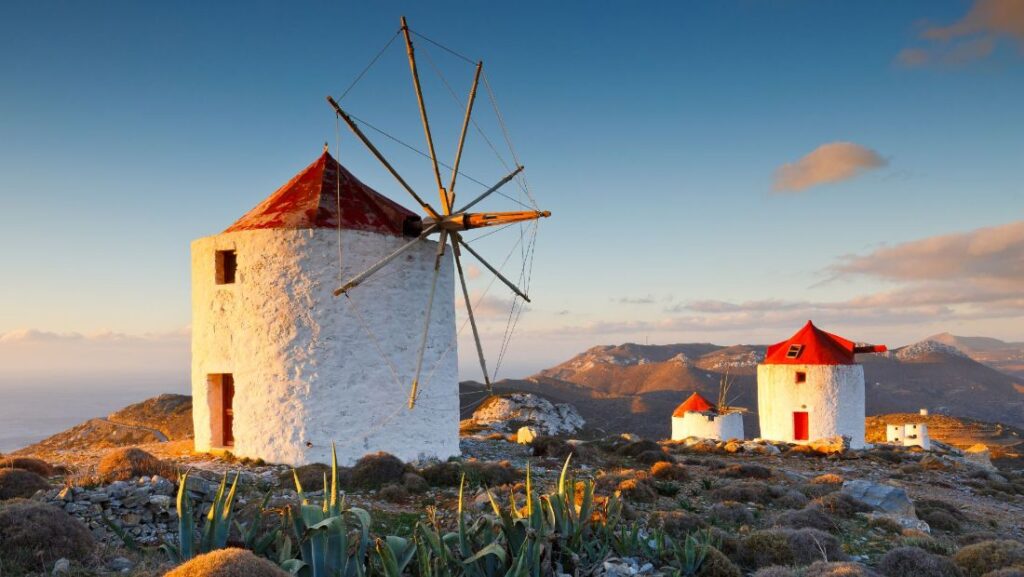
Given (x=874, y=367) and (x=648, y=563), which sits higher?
(x=648, y=563)

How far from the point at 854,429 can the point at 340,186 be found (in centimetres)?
2312

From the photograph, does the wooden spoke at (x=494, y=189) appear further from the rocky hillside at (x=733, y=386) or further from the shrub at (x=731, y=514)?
the rocky hillside at (x=733, y=386)

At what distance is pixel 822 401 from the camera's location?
2789 cm

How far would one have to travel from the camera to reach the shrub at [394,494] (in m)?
11.3

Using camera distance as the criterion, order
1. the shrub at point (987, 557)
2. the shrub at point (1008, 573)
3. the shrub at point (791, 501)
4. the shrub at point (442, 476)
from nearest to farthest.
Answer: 1. the shrub at point (1008, 573)
2. the shrub at point (987, 557)
3. the shrub at point (791, 501)
4. the shrub at point (442, 476)

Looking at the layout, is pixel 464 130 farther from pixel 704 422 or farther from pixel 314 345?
pixel 704 422

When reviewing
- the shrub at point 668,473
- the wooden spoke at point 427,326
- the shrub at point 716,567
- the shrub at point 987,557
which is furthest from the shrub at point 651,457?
the shrub at point 716,567

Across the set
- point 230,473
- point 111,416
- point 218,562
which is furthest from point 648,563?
point 111,416

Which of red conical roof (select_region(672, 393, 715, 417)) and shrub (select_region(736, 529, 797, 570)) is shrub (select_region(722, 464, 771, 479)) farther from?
red conical roof (select_region(672, 393, 715, 417))

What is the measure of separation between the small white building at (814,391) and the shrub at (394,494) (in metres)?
20.9

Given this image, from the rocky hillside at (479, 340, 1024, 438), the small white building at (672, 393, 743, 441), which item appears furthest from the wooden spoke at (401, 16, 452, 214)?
the rocky hillside at (479, 340, 1024, 438)

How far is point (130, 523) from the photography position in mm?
8078

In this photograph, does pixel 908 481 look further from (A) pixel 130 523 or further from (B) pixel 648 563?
(A) pixel 130 523

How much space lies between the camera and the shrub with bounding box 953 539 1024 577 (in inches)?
299
